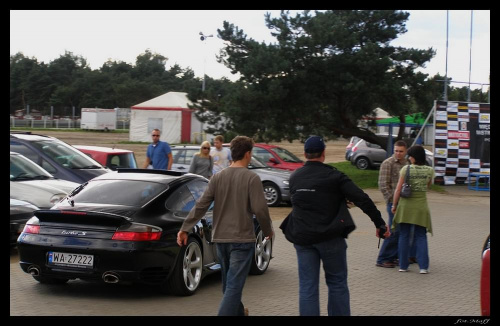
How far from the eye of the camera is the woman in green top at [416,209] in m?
9.74

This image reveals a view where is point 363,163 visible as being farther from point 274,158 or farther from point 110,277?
point 110,277

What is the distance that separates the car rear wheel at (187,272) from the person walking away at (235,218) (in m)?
1.35

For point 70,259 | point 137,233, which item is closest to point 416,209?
point 137,233

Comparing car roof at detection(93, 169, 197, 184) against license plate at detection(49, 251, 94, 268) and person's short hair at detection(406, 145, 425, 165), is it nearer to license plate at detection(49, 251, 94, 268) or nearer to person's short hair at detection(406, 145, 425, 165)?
license plate at detection(49, 251, 94, 268)

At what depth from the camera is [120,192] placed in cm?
855

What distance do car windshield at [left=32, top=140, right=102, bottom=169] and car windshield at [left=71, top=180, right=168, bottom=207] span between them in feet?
23.5

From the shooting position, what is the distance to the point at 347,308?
248 inches

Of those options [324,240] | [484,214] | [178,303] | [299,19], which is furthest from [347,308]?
[299,19]

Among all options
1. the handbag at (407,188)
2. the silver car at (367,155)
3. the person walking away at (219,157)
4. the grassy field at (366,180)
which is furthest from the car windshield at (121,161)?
the silver car at (367,155)

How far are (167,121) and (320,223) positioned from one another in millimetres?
46827

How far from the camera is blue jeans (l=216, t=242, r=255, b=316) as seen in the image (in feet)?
21.1

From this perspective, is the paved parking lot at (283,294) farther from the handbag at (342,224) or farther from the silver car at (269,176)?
the silver car at (269,176)

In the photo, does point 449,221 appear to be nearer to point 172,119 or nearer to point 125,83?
point 172,119
